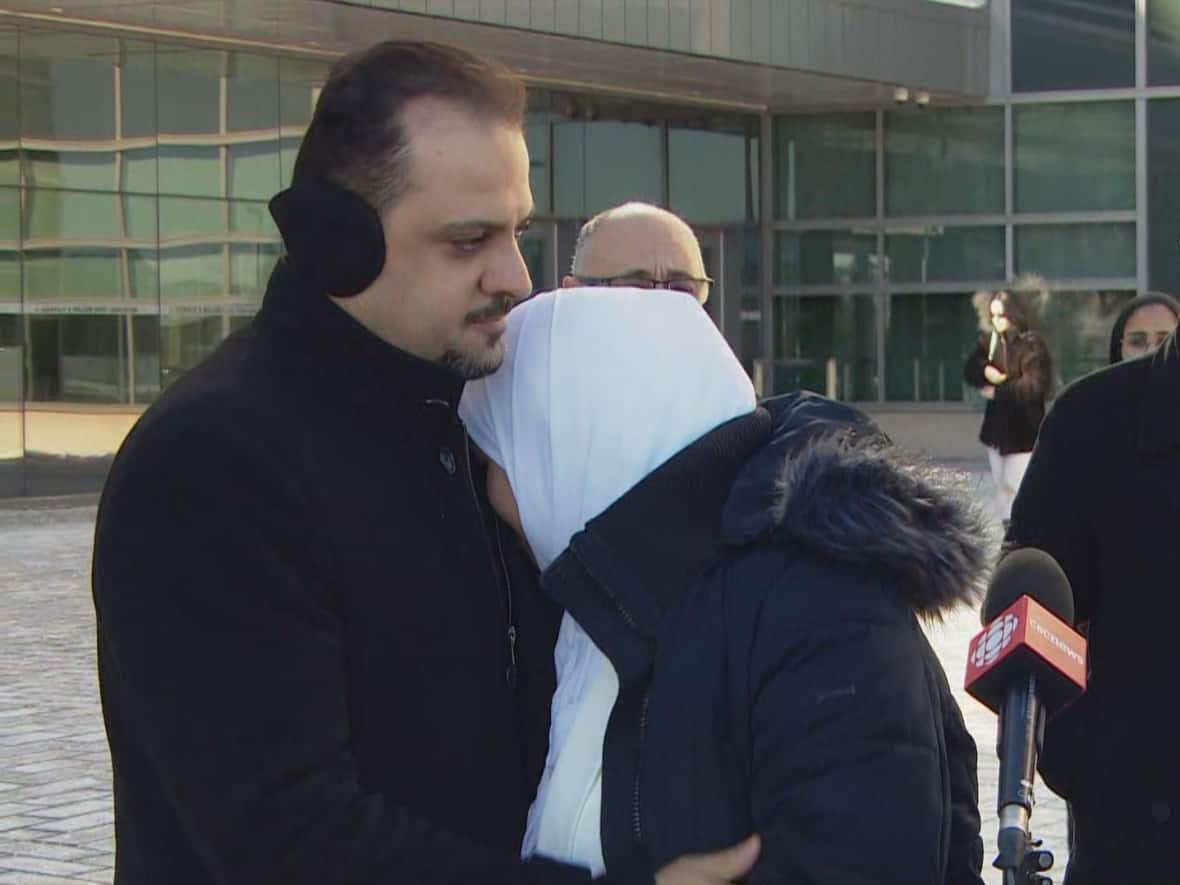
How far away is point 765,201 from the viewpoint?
2950 cm

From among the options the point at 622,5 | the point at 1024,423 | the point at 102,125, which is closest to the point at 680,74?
the point at 622,5

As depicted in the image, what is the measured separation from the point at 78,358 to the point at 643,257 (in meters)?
16.1

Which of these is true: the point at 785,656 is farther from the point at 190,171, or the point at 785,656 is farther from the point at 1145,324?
the point at 190,171

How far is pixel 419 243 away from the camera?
2.36 m

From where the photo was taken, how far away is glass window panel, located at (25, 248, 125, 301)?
→ 19922 mm

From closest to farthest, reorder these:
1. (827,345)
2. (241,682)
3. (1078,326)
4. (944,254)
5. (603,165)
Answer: (241,682) < (603,165) < (1078,326) < (944,254) < (827,345)

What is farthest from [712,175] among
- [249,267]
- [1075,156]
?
[249,267]

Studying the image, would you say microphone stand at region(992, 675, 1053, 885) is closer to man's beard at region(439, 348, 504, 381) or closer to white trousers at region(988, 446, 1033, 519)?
man's beard at region(439, 348, 504, 381)

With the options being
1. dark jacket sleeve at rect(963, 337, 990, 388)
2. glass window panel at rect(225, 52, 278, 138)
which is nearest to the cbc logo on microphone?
dark jacket sleeve at rect(963, 337, 990, 388)

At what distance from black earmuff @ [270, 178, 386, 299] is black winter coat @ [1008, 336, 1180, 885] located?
1.49 meters

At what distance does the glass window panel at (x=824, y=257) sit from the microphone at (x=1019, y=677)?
2695 centimetres

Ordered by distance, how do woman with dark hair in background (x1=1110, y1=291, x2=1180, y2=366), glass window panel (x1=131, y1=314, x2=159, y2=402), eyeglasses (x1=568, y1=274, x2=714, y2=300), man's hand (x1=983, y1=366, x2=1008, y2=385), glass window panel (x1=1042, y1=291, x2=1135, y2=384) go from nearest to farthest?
eyeglasses (x1=568, y1=274, x2=714, y2=300) → woman with dark hair in background (x1=1110, y1=291, x2=1180, y2=366) → man's hand (x1=983, y1=366, x2=1008, y2=385) → glass window panel (x1=131, y1=314, x2=159, y2=402) → glass window panel (x1=1042, y1=291, x2=1135, y2=384)

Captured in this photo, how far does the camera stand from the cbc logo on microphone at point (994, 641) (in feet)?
7.91

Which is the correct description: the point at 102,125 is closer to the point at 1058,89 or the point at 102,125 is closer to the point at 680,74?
the point at 680,74
